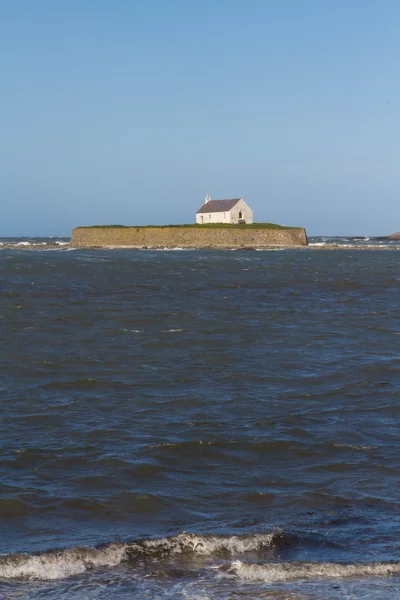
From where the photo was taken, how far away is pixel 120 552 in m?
5.92

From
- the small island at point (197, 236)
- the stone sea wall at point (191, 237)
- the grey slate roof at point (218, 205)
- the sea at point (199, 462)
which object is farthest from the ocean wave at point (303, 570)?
the grey slate roof at point (218, 205)

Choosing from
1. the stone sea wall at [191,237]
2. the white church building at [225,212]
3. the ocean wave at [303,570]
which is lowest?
the ocean wave at [303,570]

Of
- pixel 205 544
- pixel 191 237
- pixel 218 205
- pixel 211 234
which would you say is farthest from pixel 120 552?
pixel 218 205

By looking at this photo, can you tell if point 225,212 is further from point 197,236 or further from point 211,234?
point 197,236

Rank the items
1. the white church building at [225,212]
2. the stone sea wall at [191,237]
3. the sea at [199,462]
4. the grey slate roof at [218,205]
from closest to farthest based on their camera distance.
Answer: the sea at [199,462] < the stone sea wall at [191,237] < the white church building at [225,212] < the grey slate roof at [218,205]

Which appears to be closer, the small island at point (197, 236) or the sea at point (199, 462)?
the sea at point (199, 462)

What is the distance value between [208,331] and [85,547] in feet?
40.6

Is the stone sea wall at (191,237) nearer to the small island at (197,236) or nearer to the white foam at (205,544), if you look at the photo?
the small island at (197,236)

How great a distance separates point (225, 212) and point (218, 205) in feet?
8.67

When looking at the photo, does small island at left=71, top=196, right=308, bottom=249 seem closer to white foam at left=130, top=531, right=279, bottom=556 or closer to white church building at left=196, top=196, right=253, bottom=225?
white church building at left=196, top=196, right=253, bottom=225

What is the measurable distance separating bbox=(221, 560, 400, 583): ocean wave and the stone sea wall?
272ft

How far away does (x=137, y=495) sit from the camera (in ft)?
24.2

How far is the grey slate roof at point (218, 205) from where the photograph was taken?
9400 centimetres

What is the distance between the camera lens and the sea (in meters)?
5.55
